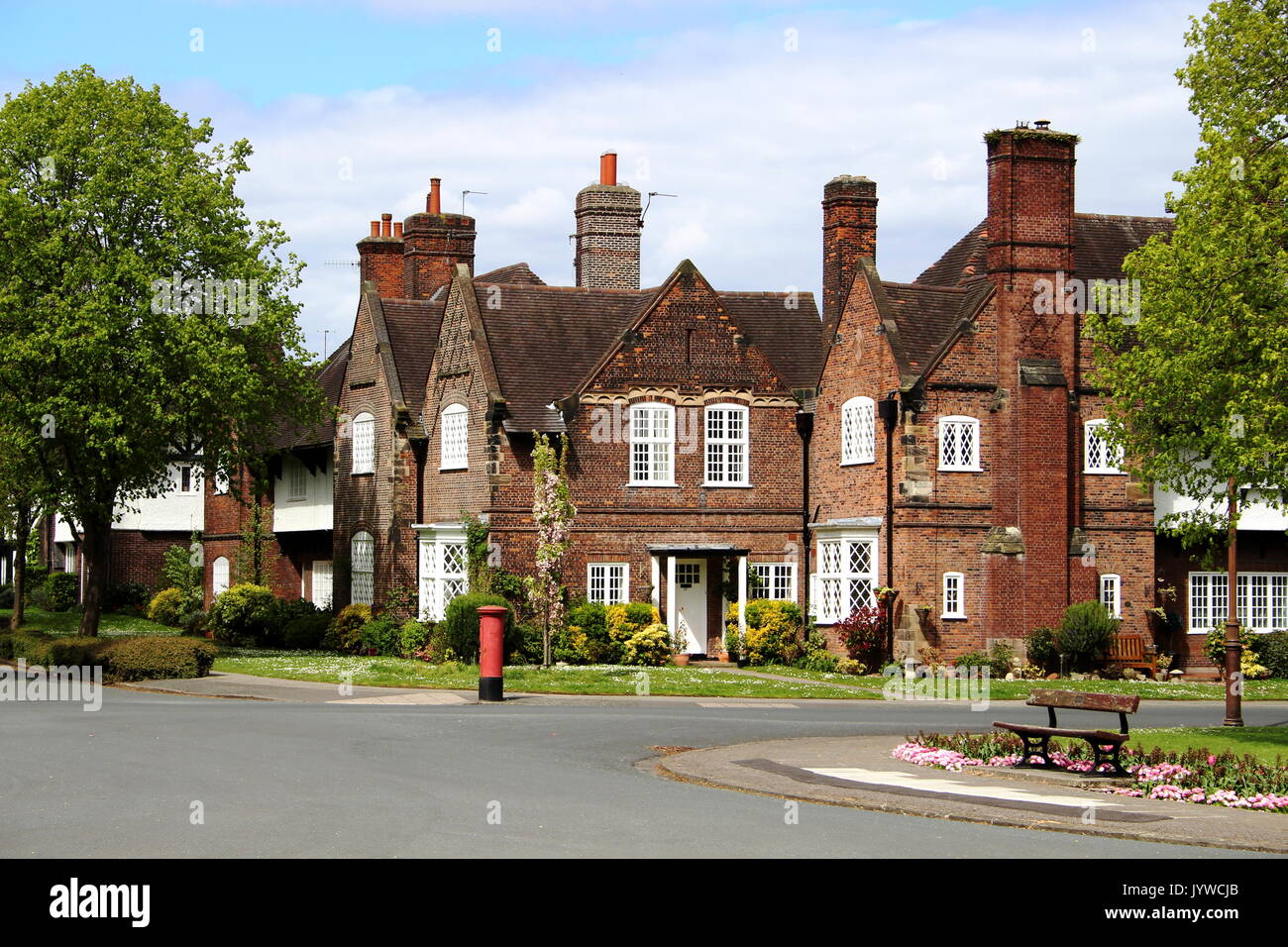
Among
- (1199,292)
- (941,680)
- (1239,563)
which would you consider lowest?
(941,680)

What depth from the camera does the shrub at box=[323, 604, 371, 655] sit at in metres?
39.8

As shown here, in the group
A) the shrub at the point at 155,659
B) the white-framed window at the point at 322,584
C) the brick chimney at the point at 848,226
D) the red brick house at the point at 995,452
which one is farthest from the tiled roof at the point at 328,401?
the red brick house at the point at 995,452

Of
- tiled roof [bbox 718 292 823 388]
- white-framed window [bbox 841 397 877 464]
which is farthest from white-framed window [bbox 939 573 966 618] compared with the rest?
tiled roof [bbox 718 292 823 388]

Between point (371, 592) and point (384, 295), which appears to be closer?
point (371, 592)

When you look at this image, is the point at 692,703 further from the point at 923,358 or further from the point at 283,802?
the point at 283,802

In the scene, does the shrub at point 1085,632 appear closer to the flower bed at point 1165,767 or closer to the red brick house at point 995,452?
the red brick house at point 995,452

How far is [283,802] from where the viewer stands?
44.4ft

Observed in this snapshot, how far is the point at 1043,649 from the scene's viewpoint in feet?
111

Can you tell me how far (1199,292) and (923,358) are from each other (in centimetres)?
1425

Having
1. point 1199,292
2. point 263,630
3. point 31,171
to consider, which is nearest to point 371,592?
point 263,630

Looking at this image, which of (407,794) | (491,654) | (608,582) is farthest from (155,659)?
(407,794)

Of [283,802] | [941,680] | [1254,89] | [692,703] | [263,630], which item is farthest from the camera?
[263,630]

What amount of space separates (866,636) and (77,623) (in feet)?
92.5

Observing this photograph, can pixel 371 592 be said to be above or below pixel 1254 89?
below
